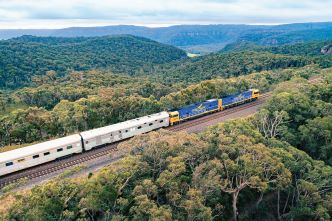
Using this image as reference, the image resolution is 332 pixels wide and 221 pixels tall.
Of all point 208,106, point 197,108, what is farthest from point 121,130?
point 208,106

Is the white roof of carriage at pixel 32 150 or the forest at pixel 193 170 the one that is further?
the white roof of carriage at pixel 32 150

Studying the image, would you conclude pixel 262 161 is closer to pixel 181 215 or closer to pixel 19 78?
pixel 181 215

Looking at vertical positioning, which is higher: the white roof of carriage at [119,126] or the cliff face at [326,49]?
the cliff face at [326,49]

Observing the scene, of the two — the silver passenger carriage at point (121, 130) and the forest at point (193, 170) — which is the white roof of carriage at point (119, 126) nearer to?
the silver passenger carriage at point (121, 130)

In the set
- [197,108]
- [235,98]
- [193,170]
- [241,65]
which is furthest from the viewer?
[241,65]

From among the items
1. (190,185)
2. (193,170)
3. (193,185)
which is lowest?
(190,185)

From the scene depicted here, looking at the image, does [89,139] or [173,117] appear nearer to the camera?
[89,139]

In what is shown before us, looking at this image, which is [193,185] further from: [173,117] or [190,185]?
[173,117]

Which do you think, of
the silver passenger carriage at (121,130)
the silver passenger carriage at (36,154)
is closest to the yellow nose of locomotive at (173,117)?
the silver passenger carriage at (121,130)
